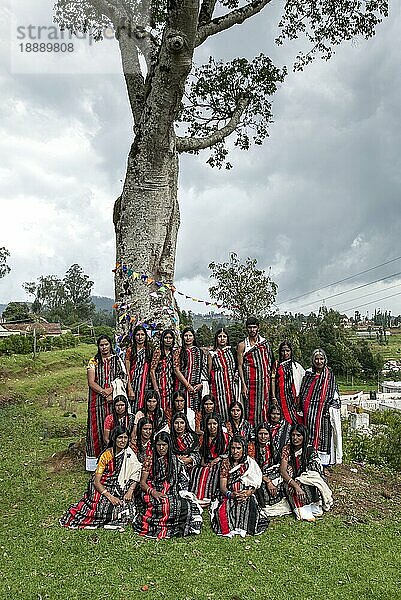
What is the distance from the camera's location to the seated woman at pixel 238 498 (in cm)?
543

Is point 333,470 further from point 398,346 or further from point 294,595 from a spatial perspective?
point 398,346

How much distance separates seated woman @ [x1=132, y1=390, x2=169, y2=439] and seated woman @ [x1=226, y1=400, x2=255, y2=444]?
72cm

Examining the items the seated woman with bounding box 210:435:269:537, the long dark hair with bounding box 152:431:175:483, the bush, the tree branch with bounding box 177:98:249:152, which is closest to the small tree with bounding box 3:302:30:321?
the tree branch with bounding box 177:98:249:152

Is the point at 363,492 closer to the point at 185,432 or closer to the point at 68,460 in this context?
the point at 185,432

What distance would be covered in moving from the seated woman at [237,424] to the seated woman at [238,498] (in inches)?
18.1

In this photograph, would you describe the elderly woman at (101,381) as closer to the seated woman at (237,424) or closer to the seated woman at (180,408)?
the seated woman at (180,408)

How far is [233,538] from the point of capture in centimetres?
529

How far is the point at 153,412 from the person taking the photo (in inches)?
252

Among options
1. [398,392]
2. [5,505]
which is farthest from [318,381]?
[398,392]

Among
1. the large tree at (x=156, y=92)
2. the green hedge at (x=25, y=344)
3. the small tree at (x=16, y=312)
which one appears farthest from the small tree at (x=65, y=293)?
the large tree at (x=156, y=92)

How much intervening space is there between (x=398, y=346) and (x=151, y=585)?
7437 centimetres

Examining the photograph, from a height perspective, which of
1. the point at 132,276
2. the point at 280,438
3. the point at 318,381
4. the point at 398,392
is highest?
the point at 132,276

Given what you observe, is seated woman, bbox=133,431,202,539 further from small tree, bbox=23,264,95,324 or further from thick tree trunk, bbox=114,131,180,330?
small tree, bbox=23,264,95,324

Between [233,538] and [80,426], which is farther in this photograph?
[80,426]
